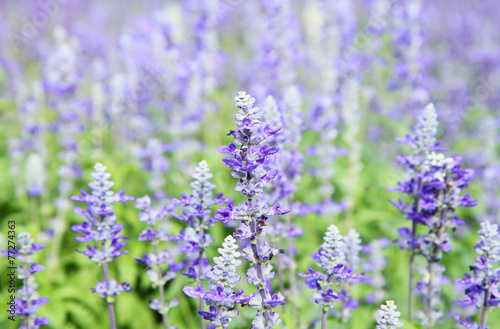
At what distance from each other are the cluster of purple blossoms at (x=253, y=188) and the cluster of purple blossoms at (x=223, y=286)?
86 mm

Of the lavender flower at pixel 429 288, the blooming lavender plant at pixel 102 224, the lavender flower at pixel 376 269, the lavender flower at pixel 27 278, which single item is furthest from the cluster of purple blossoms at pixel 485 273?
the lavender flower at pixel 27 278

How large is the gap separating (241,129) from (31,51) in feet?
41.2

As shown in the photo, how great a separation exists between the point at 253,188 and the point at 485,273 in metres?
1.89

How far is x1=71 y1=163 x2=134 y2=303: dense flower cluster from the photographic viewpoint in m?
3.58

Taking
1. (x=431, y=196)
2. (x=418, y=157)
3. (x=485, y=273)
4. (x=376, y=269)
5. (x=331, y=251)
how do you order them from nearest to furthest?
(x=331, y=251)
(x=485, y=273)
(x=431, y=196)
(x=418, y=157)
(x=376, y=269)

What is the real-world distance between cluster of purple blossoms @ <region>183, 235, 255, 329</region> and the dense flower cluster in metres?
0.90

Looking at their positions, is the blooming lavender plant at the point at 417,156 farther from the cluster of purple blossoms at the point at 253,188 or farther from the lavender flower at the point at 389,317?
the cluster of purple blossoms at the point at 253,188

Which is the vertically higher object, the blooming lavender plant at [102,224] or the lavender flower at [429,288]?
the blooming lavender plant at [102,224]

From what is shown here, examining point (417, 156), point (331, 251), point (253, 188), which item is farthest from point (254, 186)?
point (417, 156)

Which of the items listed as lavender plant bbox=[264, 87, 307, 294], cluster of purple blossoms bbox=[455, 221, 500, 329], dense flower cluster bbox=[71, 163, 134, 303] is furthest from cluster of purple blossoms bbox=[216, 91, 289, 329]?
cluster of purple blossoms bbox=[455, 221, 500, 329]

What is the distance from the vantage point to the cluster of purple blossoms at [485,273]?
11.3 ft

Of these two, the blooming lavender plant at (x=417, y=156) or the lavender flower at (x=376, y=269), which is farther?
the lavender flower at (x=376, y=269)

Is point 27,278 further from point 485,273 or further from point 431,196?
point 485,273

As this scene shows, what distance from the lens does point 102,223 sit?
3.69m
